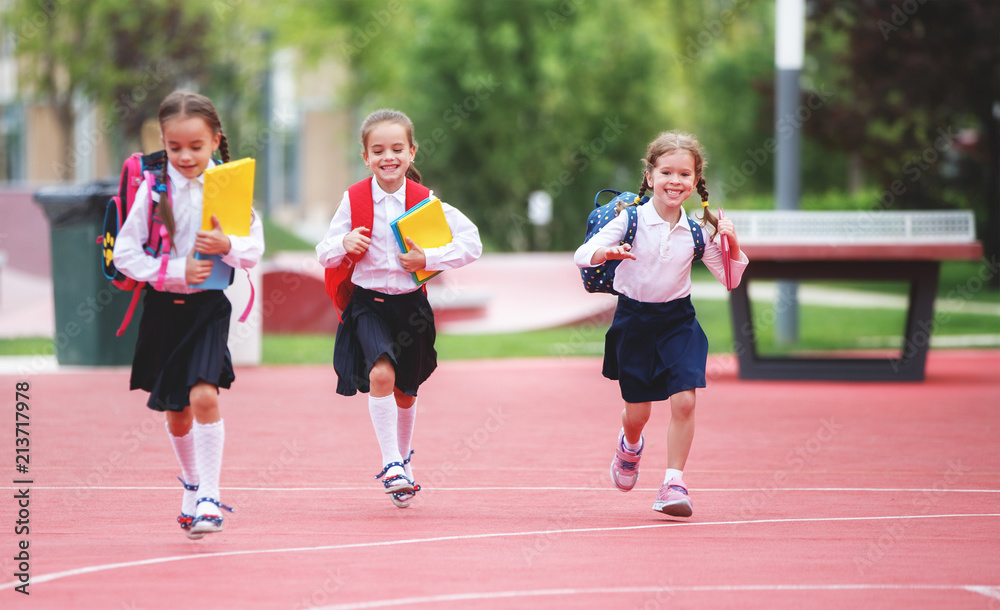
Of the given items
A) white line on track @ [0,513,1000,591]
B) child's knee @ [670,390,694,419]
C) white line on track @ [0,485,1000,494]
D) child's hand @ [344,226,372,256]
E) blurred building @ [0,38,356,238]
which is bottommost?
white line on track @ [0,485,1000,494]

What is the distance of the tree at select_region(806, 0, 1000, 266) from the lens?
23922 millimetres

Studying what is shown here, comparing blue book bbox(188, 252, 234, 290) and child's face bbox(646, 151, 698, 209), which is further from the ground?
child's face bbox(646, 151, 698, 209)

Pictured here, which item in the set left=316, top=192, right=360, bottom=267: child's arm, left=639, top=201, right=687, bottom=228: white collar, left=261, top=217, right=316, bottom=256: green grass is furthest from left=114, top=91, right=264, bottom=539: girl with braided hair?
left=261, top=217, right=316, bottom=256: green grass

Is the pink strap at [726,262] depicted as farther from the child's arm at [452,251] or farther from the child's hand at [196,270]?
the child's hand at [196,270]

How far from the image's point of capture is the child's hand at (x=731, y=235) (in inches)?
236

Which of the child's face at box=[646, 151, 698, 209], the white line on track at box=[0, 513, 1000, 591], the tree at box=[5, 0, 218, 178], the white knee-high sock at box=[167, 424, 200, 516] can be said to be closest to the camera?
the white line on track at box=[0, 513, 1000, 591]

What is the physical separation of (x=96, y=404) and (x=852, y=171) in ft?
129

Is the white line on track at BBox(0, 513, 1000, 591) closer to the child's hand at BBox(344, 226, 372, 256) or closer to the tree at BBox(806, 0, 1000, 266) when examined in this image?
the child's hand at BBox(344, 226, 372, 256)

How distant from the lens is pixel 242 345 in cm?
1334

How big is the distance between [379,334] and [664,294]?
1.37 meters

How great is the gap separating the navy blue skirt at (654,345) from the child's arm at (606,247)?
0.34 metres

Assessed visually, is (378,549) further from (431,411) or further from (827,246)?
(827,246)

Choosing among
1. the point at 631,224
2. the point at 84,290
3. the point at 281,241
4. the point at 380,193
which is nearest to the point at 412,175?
the point at 380,193

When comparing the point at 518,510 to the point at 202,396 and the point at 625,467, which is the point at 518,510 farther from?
the point at 202,396
